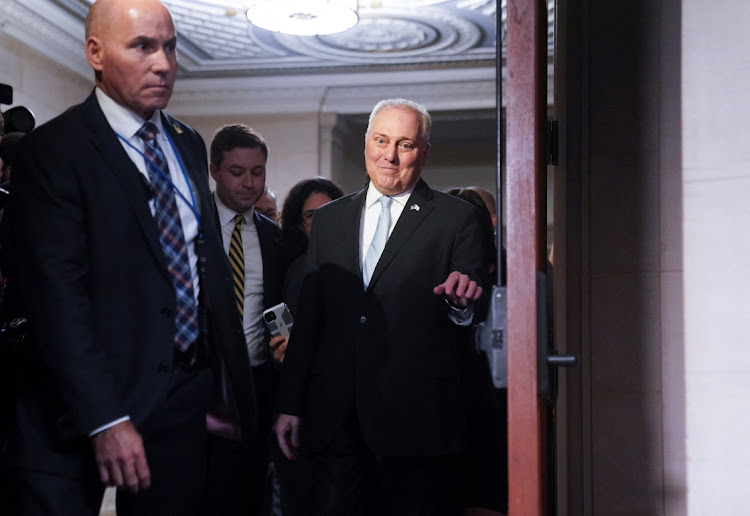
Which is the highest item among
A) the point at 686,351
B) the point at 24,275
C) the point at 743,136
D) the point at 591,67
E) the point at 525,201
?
the point at 591,67

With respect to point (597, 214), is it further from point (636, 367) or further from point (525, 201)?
point (525, 201)

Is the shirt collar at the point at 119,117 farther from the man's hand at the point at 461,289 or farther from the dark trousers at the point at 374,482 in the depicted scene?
the dark trousers at the point at 374,482

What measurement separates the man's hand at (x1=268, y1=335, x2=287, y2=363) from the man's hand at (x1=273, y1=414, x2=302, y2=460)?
518mm

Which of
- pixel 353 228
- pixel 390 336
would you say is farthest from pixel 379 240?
pixel 390 336

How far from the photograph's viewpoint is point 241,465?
3.13m

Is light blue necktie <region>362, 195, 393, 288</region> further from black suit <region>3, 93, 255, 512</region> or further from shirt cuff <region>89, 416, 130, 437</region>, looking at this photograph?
shirt cuff <region>89, 416, 130, 437</region>

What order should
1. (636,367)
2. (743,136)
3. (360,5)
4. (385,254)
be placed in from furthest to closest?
(360,5), (385,254), (636,367), (743,136)

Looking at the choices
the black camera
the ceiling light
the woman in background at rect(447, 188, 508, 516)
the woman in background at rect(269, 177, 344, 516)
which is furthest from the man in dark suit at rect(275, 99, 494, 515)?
the ceiling light

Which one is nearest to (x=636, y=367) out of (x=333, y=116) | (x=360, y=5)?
(x=360, y=5)

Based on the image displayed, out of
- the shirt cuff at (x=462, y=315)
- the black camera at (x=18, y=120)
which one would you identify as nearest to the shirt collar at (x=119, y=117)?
the shirt cuff at (x=462, y=315)

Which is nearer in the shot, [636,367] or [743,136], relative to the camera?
[743,136]

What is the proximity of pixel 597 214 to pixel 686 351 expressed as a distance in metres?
0.33

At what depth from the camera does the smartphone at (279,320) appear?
3.01 metres

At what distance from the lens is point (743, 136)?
1834 mm
